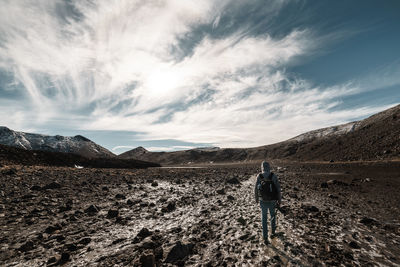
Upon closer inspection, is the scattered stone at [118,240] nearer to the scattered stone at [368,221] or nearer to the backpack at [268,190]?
the backpack at [268,190]

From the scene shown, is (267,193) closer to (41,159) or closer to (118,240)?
(118,240)

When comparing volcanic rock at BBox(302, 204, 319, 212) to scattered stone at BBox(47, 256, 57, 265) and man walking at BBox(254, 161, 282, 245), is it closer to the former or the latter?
man walking at BBox(254, 161, 282, 245)

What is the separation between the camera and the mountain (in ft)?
177

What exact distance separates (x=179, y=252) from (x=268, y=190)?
436 cm

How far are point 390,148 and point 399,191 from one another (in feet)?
157

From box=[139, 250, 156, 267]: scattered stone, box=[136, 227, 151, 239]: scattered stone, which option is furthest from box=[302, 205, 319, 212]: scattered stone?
box=[139, 250, 156, 267]: scattered stone

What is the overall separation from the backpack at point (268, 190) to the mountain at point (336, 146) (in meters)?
57.7

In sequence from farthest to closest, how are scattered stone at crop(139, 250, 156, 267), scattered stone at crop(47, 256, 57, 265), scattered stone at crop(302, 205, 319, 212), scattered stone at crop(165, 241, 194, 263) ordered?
1. scattered stone at crop(302, 205, 319, 212)
2. scattered stone at crop(165, 241, 194, 263)
3. scattered stone at crop(47, 256, 57, 265)
4. scattered stone at crop(139, 250, 156, 267)

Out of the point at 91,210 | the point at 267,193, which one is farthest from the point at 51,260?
the point at 267,193

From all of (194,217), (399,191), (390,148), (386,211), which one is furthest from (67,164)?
(390,148)

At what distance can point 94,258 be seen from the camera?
19.8ft

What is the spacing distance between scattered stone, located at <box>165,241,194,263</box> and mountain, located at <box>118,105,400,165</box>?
2411 inches

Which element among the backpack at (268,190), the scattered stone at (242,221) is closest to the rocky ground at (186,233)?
the scattered stone at (242,221)

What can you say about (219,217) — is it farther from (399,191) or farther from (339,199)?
(399,191)
